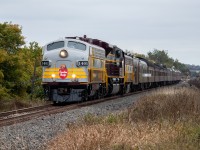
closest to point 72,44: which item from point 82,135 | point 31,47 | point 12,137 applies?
point 12,137

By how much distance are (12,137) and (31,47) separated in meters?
66.9

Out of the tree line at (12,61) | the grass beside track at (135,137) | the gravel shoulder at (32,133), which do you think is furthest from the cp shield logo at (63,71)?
the tree line at (12,61)

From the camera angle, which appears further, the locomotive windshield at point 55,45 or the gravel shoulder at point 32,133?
the locomotive windshield at point 55,45

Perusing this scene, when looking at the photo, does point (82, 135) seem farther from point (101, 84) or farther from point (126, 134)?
point (101, 84)

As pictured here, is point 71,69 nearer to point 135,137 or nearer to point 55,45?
point 55,45

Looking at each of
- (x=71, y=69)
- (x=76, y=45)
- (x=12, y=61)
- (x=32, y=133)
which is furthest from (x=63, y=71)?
(x=12, y=61)

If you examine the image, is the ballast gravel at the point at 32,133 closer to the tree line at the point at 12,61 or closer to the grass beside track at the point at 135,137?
the grass beside track at the point at 135,137

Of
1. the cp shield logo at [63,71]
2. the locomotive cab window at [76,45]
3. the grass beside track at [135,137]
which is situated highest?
the locomotive cab window at [76,45]

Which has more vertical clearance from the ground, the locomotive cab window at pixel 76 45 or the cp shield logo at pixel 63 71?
the locomotive cab window at pixel 76 45

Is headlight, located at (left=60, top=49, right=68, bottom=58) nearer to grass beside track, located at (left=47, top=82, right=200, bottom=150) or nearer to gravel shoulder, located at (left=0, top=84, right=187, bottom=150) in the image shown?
gravel shoulder, located at (left=0, top=84, right=187, bottom=150)

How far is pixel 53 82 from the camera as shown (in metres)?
18.5

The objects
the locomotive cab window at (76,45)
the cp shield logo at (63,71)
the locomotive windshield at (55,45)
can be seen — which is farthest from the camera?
the locomotive windshield at (55,45)

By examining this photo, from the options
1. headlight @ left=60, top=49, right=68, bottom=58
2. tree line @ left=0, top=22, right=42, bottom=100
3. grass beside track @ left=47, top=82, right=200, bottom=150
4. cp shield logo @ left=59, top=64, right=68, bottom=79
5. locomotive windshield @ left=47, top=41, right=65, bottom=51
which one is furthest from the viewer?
tree line @ left=0, top=22, right=42, bottom=100

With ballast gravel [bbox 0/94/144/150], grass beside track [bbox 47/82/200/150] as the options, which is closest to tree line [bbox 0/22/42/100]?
ballast gravel [bbox 0/94/144/150]
